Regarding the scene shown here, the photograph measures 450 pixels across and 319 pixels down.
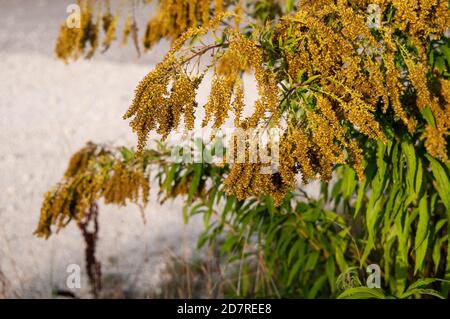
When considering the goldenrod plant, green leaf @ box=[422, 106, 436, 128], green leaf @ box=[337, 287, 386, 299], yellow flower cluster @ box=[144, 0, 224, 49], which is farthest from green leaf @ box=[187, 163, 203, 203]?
green leaf @ box=[422, 106, 436, 128]

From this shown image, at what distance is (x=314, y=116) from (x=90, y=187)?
1.16 metres

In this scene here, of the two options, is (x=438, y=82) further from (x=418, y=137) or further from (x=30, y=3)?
(x=30, y=3)

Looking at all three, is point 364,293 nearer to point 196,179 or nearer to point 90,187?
point 196,179

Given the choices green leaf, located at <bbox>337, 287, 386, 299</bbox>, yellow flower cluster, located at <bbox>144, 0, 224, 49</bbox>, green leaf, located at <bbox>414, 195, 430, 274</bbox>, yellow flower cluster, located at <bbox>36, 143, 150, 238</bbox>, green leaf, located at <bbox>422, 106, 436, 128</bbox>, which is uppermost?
yellow flower cluster, located at <bbox>144, 0, 224, 49</bbox>

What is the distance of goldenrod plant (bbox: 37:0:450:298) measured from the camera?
1.37 m

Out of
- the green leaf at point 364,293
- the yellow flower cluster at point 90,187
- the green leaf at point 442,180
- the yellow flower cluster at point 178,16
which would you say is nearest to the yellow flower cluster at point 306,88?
the green leaf at point 442,180

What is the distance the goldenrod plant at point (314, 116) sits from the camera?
4.51 ft

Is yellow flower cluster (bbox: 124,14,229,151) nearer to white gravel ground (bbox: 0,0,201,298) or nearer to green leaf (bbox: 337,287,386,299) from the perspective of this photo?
green leaf (bbox: 337,287,386,299)

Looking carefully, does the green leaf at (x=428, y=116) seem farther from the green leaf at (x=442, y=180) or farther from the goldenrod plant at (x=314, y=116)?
the green leaf at (x=442, y=180)

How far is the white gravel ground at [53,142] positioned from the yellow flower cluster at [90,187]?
0.58m

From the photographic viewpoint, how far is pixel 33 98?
5969 millimetres

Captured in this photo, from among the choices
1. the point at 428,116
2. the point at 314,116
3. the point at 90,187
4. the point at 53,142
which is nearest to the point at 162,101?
the point at 314,116

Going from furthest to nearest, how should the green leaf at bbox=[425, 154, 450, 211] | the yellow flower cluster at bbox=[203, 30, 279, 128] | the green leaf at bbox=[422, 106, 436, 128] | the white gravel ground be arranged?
1. the white gravel ground
2. the green leaf at bbox=[425, 154, 450, 211]
3. the green leaf at bbox=[422, 106, 436, 128]
4. the yellow flower cluster at bbox=[203, 30, 279, 128]
